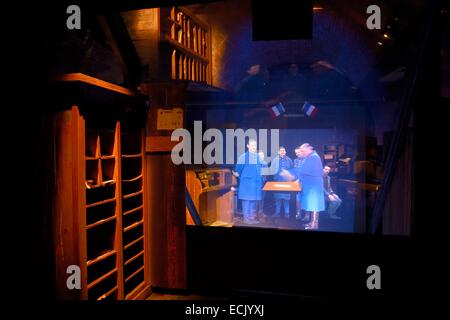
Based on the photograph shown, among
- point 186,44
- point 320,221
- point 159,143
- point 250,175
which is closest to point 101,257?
point 159,143

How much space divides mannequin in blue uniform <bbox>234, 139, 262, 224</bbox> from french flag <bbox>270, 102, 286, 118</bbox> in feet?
9.66

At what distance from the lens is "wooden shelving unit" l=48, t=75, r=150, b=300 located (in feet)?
10.4

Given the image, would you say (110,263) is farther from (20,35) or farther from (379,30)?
(379,30)

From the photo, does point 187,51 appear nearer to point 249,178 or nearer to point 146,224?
point 249,178

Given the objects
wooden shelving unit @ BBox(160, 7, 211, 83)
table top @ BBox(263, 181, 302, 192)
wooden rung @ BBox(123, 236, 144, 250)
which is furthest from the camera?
table top @ BBox(263, 181, 302, 192)

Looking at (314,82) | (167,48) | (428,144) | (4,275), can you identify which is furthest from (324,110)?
(4,275)

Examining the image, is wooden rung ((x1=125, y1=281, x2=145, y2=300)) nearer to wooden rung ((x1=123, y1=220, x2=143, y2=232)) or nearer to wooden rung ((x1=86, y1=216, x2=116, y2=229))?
wooden rung ((x1=123, y1=220, x2=143, y2=232))

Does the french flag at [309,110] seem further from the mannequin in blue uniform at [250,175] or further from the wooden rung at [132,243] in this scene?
the wooden rung at [132,243]

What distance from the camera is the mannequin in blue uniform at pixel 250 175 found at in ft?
26.6

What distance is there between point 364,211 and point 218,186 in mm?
3553

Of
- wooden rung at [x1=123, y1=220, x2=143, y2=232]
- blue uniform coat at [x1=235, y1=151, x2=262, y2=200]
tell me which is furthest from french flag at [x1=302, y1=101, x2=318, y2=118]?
wooden rung at [x1=123, y1=220, x2=143, y2=232]

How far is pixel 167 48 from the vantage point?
6.04 metres

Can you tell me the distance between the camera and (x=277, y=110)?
1103cm

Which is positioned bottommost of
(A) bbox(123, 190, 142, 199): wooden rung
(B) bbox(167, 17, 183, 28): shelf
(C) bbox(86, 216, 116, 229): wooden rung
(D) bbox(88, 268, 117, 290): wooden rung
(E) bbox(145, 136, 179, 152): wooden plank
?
(D) bbox(88, 268, 117, 290): wooden rung
